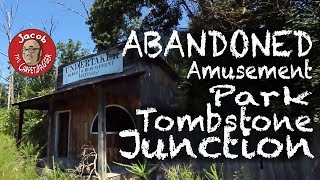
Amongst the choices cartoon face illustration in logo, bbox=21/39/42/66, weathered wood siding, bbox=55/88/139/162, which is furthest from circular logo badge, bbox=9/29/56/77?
weathered wood siding, bbox=55/88/139/162

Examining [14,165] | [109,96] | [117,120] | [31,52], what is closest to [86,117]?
[109,96]

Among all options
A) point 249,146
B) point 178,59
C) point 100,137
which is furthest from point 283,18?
point 100,137

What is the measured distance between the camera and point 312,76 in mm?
6266

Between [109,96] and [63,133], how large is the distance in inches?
139

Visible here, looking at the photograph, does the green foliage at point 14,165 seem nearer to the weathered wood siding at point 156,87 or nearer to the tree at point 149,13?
the weathered wood siding at point 156,87

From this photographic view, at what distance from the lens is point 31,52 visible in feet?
36.4

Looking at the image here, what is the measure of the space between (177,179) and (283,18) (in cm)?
391

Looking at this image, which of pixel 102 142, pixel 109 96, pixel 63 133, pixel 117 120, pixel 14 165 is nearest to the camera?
pixel 14 165

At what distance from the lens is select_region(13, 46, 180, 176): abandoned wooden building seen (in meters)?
9.59

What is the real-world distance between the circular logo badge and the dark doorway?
2.57m

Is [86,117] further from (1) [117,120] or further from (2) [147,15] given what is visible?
(2) [147,15]

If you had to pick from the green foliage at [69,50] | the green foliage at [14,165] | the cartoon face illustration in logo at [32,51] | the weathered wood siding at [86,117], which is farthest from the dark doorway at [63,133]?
the green foliage at [69,50]

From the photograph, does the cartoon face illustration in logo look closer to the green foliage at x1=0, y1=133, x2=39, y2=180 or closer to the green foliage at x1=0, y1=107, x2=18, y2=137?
the green foliage at x1=0, y1=133, x2=39, y2=180

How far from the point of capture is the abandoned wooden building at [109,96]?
9.59 m
